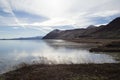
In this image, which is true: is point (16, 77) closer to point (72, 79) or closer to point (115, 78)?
point (72, 79)

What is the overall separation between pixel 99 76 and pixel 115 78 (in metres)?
1.33

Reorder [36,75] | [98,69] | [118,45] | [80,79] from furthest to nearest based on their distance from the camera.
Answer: [118,45]
[98,69]
[36,75]
[80,79]

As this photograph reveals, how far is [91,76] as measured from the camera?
15188 mm

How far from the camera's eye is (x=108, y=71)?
1695 cm

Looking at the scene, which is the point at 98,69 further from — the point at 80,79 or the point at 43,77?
the point at 43,77

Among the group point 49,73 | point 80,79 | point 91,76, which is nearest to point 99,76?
point 91,76

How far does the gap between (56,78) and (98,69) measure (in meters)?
5.01

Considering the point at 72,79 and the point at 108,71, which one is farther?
the point at 108,71

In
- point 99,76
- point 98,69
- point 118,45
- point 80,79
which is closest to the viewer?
point 80,79

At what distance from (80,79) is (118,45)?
35587 millimetres

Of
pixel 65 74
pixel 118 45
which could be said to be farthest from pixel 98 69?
pixel 118 45

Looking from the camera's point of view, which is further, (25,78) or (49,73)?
(49,73)

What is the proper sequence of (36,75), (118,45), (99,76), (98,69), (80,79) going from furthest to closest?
(118,45) → (98,69) → (36,75) → (99,76) → (80,79)

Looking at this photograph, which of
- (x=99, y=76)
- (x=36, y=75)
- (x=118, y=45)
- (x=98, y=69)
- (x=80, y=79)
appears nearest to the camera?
(x=80, y=79)
